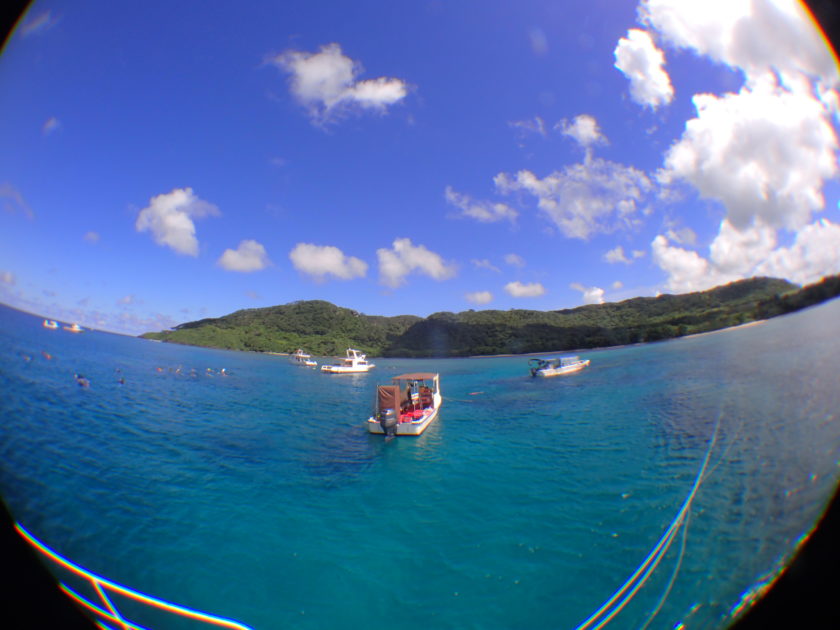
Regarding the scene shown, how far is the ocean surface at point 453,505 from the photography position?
198 inches

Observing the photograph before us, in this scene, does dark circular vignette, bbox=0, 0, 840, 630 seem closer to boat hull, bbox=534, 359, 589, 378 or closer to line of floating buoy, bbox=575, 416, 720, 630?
line of floating buoy, bbox=575, 416, 720, 630

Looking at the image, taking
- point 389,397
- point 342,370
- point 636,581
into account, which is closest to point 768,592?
point 636,581

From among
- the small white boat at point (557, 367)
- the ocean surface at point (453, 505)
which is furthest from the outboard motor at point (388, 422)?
the small white boat at point (557, 367)

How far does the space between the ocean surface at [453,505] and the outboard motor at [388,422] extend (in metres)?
0.67

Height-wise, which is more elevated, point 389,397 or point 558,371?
point 389,397

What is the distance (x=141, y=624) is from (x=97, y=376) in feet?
104

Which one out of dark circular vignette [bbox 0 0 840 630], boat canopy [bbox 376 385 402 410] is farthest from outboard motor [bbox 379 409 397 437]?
dark circular vignette [bbox 0 0 840 630]

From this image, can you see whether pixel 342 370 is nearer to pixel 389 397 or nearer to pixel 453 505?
pixel 389 397

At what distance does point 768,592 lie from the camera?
216 centimetres

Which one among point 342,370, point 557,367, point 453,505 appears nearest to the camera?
point 453,505

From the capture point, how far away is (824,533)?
7.11ft

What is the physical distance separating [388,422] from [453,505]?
686 cm

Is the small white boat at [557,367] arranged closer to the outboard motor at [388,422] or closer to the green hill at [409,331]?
the green hill at [409,331]

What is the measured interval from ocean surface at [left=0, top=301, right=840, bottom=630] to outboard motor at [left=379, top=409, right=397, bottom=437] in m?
0.67
